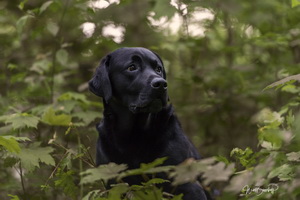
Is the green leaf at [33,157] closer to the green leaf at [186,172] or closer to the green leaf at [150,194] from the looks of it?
the green leaf at [150,194]

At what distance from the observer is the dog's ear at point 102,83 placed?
342 cm

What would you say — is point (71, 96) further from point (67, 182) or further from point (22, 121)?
point (67, 182)

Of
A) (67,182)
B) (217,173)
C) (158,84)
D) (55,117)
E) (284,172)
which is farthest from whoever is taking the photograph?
(55,117)

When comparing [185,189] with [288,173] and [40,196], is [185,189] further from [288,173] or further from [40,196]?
[40,196]

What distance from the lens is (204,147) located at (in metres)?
7.14

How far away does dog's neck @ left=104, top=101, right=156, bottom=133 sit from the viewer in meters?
3.39

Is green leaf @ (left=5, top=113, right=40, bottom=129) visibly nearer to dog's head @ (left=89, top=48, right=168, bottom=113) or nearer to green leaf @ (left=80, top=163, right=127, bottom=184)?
dog's head @ (left=89, top=48, right=168, bottom=113)

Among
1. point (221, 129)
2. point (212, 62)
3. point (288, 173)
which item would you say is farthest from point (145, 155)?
point (212, 62)

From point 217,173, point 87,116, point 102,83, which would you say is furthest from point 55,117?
point 217,173

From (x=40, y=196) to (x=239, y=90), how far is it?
3461 mm

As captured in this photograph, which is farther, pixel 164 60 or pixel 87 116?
pixel 164 60

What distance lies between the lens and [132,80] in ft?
11.1

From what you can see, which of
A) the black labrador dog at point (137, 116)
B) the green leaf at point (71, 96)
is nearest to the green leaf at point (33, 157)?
the black labrador dog at point (137, 116)

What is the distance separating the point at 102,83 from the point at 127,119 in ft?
1.17
